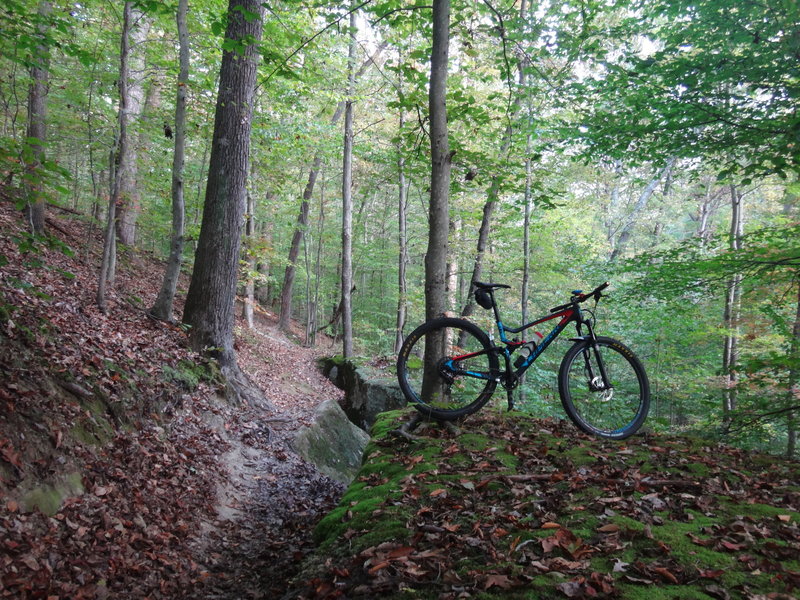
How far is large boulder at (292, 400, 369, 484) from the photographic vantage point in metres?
6.81

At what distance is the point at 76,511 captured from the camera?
319cm

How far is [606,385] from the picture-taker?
4141mm

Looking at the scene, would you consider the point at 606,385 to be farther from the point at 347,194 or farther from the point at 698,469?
the point at 347,194

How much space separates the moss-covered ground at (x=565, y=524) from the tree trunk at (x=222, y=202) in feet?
14.6

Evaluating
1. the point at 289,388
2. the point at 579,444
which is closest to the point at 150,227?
the point at 289,388

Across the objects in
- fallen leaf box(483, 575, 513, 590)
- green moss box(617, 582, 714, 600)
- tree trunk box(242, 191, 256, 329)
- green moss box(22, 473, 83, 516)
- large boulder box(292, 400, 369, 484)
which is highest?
tree trunk box(242, 191, 256, 329)

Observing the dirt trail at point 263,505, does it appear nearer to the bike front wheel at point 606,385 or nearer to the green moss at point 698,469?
the bike front wheel at point 606,385

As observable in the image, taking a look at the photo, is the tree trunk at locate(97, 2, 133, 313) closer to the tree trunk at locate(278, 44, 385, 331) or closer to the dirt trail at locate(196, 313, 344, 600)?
the dirt trail at locate(196, 313, 344, 600)

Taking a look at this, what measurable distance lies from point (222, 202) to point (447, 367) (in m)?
4.80

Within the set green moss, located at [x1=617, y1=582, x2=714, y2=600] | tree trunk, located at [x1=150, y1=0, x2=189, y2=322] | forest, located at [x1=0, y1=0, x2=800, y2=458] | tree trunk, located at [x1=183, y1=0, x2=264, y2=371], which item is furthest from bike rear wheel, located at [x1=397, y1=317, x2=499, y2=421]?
tree trunk, located at [x1=150, y1=0, x2=189, y2=322]

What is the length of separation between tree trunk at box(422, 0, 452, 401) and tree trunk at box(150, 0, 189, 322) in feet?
14.7

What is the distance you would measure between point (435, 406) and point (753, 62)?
4.93 metres

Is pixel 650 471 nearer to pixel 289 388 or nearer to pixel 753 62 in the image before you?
pixel 753 62

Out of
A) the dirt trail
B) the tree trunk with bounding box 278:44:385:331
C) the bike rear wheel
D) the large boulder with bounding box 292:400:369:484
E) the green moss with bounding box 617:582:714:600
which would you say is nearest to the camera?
the green moss with bounding box 617:582:714:600
